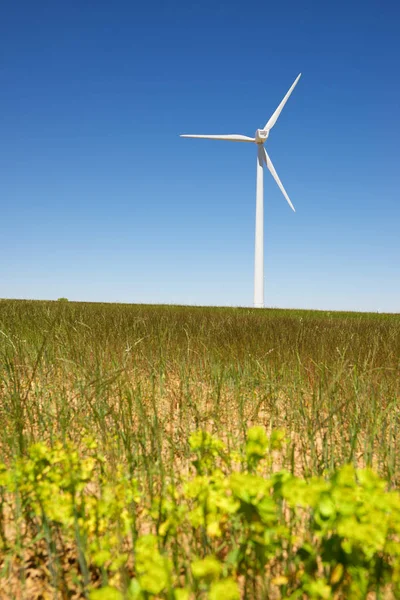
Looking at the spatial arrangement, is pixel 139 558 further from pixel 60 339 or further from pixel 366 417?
pixel 60 339

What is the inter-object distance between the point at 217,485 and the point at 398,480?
1613mm

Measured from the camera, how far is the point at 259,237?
80.8 feet

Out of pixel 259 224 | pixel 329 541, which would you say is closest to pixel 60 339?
pixel 329 541

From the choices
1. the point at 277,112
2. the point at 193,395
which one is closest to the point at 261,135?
the point at 277,112

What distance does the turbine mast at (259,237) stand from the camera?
23.8 m

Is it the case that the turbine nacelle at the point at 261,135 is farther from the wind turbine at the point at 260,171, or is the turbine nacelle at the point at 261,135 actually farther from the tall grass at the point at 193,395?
the tall grass at the point at 193,395

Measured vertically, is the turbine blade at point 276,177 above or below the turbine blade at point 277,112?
below

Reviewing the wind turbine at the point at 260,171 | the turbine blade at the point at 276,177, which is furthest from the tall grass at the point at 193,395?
the wind turbine at the point at 260,171

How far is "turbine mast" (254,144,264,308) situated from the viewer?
23.8m

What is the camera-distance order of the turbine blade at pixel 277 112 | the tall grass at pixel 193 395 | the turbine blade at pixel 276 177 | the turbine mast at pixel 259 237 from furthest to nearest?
the turbine mast at pixel 259 237 → the turbine blade at pixel 277 112 → the turbine blade at pixel 276 177 → the tall grass at pixel 193 395

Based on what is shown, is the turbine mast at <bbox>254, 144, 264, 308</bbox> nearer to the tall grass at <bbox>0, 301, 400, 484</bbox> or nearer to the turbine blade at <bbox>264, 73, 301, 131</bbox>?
the turbine blade at <bbox>264, 73, 301, 131</bbox>

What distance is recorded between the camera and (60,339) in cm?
507

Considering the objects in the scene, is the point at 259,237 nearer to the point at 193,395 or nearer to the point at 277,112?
the point at 277,112

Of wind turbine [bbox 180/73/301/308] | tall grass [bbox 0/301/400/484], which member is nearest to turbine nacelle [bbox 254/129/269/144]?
wind turbine [bbox 180/73/301/308]
